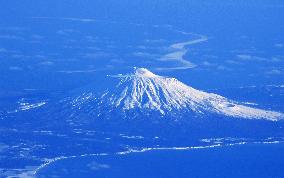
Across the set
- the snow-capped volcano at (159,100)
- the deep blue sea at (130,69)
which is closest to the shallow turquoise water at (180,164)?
the deep blue sea at (130,69)

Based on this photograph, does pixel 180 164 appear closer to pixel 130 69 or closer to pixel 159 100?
pixel 159 100

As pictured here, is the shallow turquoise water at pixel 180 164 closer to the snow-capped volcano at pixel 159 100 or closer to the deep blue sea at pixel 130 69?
the deep blue sea at pixel 130 69

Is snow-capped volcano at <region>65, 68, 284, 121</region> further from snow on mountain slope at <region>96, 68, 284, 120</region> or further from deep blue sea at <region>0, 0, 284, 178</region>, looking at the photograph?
deep blue sea at <region>0, 0, 284, 178</region>

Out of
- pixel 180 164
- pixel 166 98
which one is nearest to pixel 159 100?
pixel 166 98

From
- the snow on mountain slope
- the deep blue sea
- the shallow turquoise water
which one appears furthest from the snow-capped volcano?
the shallow turquoise water

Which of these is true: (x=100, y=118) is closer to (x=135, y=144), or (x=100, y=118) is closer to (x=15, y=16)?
(x=135, y=144)
